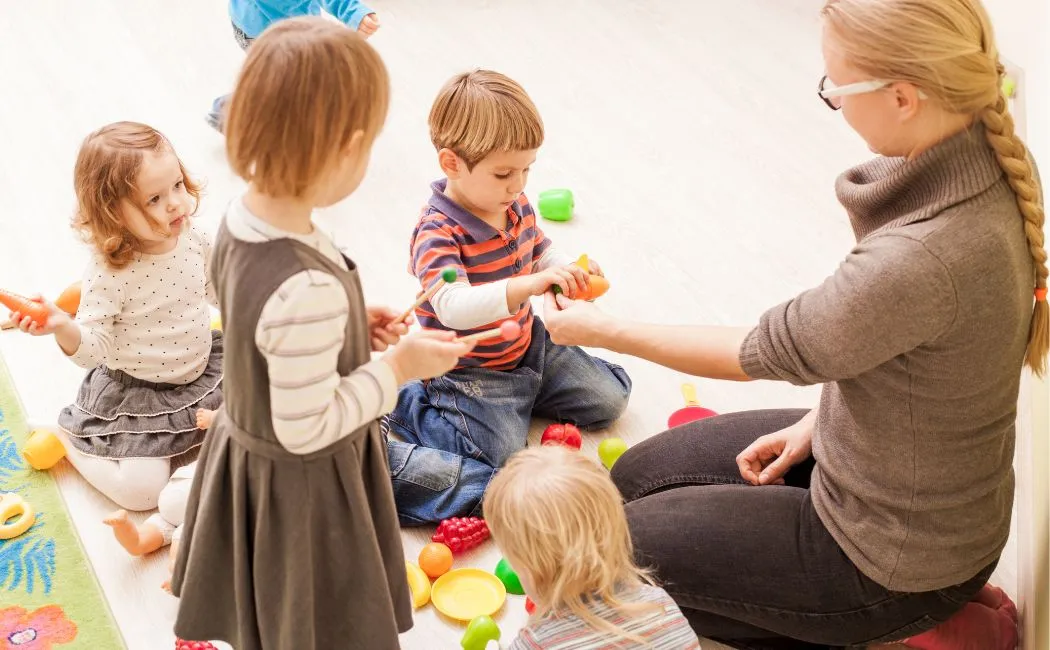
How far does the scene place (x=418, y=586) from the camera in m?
1.57

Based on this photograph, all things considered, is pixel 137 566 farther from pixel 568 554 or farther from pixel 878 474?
pixel 878 474

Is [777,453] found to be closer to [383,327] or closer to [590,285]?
[590,285]

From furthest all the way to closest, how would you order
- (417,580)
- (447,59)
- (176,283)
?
1. (447,59)
2. (176,283)
3. (417,580)

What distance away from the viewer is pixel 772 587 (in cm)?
135

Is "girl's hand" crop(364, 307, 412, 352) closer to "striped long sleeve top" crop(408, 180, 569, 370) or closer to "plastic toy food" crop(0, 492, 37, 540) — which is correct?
"striped long sleeve top" crop(408, 180, 569, 370)

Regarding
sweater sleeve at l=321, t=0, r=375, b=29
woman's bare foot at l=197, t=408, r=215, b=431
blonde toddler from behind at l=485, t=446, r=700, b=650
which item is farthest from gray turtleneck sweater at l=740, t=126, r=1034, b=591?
sweater sleeve at l=321, t=0, r=375, b=29

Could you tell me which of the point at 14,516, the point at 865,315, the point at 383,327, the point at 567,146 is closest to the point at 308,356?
the point at 383,327

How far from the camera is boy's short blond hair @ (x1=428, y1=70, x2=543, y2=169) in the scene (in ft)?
5.07

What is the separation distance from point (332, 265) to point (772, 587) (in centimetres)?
69

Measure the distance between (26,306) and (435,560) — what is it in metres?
0.70

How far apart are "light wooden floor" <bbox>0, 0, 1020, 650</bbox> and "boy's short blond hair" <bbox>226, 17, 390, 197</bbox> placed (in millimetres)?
779

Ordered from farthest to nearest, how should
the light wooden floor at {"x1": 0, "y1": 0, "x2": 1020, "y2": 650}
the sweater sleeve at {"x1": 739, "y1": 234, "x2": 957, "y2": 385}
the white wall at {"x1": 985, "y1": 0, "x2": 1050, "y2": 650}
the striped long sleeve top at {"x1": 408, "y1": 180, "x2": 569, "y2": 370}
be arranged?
the light wooden floor at {"x1": 0, "y1": 0, "x2": 1020, "y2": 650}, the striped long sleeve top at {"x1": 408, "y1": 180, "x2": 569, "y2": 370}, the white wall at {"x1": 985, "y1": 0, "x2": 1050, "y2": 650}, the sweater sleeve at {"x1": 739, "y1": 234, "x2": 957, "y2": 385}

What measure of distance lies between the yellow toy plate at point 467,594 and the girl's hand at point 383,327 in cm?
44

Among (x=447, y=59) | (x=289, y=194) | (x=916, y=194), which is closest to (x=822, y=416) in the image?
(x=916, y=194)
